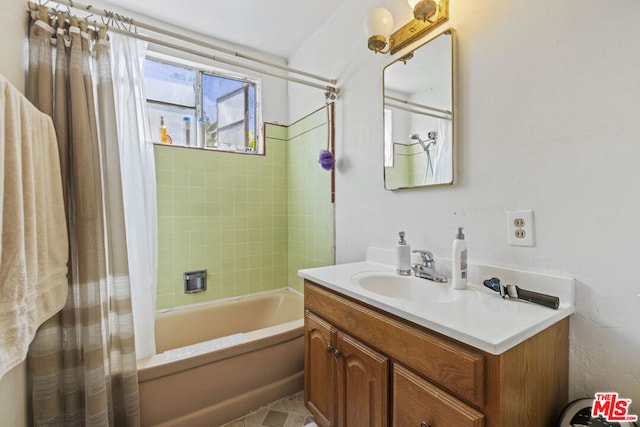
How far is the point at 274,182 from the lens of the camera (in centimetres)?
245

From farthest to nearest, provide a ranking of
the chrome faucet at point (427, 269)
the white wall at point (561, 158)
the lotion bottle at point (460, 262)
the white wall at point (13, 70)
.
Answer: the chrome faucet at point (427, 269), the lotion bottle at point (460, 262), the white wall at point (13, 70), the white wall at point (561, 158)

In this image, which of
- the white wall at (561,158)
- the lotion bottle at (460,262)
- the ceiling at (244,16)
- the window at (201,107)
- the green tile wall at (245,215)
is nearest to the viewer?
the white wall at (561,158)

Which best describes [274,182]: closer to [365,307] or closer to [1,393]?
[365,307]

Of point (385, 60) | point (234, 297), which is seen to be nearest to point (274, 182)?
point (234, 297)

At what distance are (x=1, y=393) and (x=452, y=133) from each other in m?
1.82

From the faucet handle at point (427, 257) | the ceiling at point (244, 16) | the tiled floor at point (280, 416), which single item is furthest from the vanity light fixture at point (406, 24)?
the tiled floor at point (280, 416)

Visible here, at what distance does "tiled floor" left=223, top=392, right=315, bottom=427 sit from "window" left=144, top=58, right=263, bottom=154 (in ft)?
6.01

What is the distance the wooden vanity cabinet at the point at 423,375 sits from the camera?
26.8 inches

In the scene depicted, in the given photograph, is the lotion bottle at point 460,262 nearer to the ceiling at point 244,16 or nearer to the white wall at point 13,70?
the white wall at point 13,70

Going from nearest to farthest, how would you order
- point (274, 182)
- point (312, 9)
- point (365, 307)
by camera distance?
1. point (365, 307)
2. point (312, 9)
3. point (274, 182)

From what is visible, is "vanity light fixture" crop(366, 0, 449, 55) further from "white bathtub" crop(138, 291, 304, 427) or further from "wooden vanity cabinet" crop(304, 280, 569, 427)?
"white bathtub" crop(138, 291, 304, 427)

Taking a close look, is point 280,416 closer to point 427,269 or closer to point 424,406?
point 424,406

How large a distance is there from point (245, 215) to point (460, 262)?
5.61ft

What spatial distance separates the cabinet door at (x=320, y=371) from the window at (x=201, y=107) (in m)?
1.62
